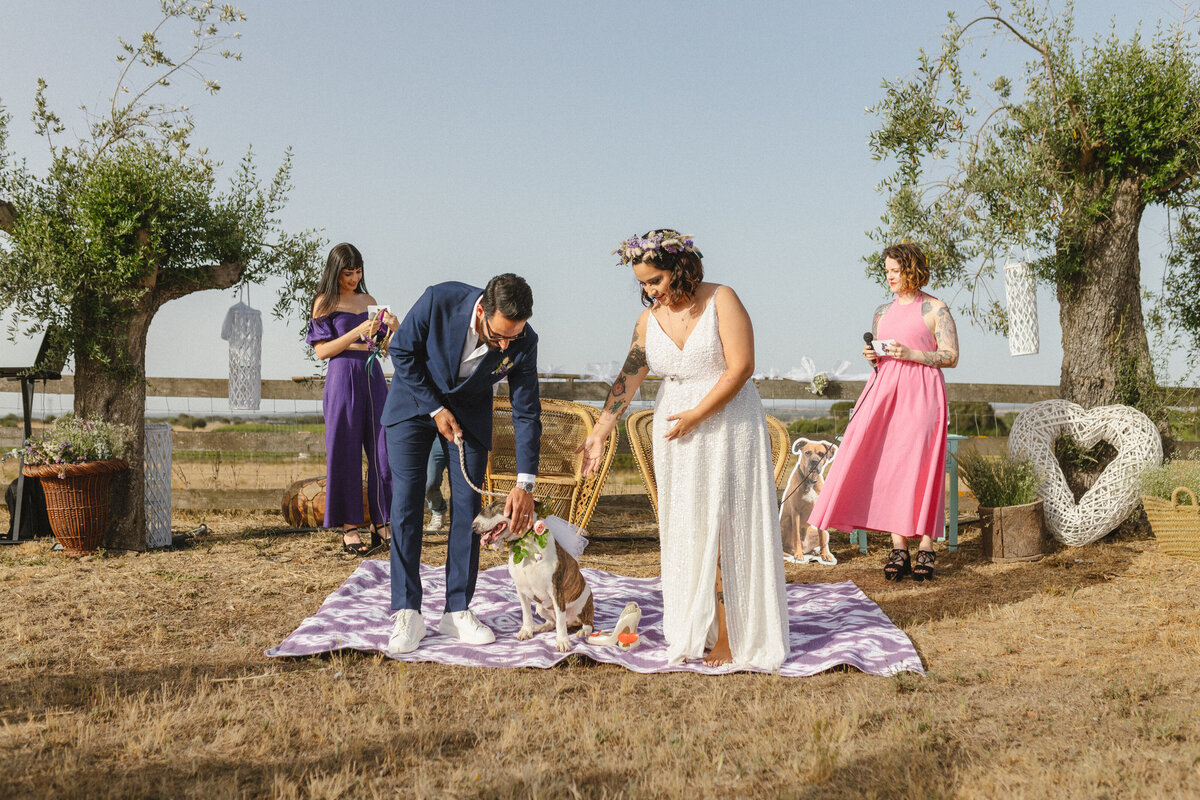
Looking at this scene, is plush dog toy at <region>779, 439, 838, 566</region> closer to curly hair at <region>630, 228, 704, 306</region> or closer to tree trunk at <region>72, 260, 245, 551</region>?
curly hair at <region>630, 228, 704, 306</region>

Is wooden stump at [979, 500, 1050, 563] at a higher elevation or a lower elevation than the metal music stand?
lower

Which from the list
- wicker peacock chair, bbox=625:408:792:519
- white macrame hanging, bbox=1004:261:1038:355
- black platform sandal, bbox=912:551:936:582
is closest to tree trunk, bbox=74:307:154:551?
wicker peacock chair, bbox=625:408:792:519

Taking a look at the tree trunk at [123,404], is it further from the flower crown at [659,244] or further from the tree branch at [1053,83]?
the tree branch at [1053,83]

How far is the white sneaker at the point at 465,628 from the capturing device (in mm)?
3938

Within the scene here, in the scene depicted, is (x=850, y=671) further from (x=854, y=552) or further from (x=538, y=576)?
(x=854, y=552)

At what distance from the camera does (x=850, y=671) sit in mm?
3654

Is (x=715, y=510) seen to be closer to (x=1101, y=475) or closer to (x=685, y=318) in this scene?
(x=685, y=318)

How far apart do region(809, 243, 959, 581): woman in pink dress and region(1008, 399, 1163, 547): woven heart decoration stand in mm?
1362

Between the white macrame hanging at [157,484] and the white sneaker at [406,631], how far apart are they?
141 inches

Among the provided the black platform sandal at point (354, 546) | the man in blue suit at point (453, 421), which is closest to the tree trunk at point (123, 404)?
the black platform sandal at point (354, 546)

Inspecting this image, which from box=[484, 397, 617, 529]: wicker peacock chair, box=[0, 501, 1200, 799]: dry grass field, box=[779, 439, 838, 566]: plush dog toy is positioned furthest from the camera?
box=[779, 439, 838, 566]: plush dog toy

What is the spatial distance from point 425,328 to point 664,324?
41.8 inches

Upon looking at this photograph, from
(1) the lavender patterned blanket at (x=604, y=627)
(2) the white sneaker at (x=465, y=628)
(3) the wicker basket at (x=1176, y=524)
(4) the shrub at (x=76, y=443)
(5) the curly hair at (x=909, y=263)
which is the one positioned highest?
(5) the curly hair at (x=909, y=263)

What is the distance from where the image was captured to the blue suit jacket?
3688mm
